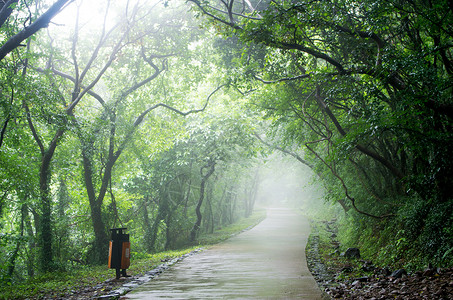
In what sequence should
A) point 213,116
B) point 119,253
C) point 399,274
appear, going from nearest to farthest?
point 399,274 < point 119,253 < point 213,116

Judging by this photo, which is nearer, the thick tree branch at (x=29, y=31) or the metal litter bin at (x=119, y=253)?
the thick tree branch at (x=29, y=31)

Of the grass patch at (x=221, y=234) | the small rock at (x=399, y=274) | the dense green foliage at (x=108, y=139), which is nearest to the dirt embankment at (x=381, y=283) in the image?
the small rock at (x=399, y=274)

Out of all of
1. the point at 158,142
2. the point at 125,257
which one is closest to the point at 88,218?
the point at 158,142

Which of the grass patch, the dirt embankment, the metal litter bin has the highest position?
the metal litter bin

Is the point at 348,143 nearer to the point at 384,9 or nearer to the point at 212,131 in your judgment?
the point at 384,9

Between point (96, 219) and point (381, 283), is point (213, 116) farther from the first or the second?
point (381, 283)

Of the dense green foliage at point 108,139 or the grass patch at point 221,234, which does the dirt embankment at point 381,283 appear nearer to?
the dense green foliage at point 108,139

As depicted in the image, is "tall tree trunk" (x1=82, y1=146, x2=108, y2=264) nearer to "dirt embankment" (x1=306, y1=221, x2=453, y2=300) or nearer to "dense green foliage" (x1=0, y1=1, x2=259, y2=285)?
"dense green foliage" (x1=0, y1=1, x2=259, y2=285)

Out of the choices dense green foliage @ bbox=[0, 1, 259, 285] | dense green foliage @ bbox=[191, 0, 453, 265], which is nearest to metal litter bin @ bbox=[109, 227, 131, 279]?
dense green foliage @ bbox=[0, 1, 259, 285]

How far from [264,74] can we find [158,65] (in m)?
6.71

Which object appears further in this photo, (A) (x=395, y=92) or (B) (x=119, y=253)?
(B) (x=119, y=253)

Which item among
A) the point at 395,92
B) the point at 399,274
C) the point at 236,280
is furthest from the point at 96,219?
the point at 395,92

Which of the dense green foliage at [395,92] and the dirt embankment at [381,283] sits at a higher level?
the dense green foliage at [395,92]

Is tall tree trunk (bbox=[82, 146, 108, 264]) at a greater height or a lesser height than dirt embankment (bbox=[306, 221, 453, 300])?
greater
